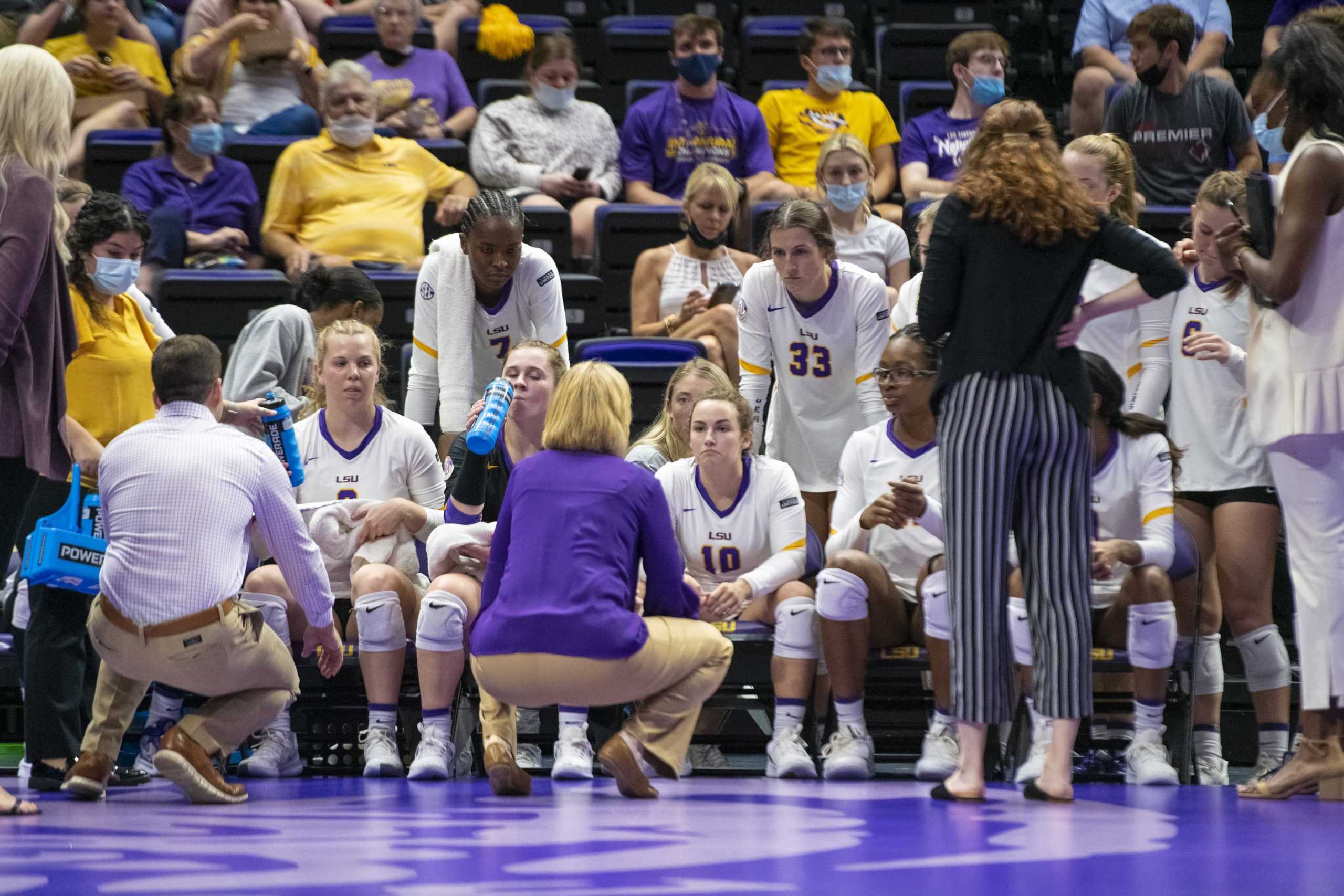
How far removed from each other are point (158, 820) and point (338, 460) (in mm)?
1634

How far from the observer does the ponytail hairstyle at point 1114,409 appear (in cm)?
444

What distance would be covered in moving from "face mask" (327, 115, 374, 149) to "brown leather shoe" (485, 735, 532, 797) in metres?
3.73

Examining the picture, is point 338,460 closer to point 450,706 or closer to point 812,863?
point 450,706

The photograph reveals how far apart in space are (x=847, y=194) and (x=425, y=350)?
71.1 inches

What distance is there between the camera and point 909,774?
4.65 m

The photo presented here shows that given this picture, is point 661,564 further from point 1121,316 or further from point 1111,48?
point 1111,48

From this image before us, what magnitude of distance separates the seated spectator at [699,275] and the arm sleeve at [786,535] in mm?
1354

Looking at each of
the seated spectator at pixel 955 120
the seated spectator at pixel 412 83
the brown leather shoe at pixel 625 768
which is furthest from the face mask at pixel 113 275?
the seated spectator at pixel 955 120

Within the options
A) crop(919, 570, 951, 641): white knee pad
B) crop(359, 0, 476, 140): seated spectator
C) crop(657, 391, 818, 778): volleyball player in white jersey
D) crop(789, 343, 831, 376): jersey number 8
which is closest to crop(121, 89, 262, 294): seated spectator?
crop(359, 0, 476, 140): seated spectator

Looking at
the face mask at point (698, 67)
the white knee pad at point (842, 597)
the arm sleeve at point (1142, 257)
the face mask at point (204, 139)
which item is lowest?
the white knee pad at point (842, 597)

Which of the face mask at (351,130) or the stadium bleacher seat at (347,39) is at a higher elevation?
the stadium bleacher seat at (347,39)

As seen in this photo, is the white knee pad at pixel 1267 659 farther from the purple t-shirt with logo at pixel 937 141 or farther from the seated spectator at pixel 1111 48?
the seated spectator at pixel 1111 48

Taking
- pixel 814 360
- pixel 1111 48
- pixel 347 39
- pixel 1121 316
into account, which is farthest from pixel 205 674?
pixel 1111 48

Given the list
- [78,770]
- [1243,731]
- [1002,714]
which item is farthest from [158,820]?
[1243,731]
